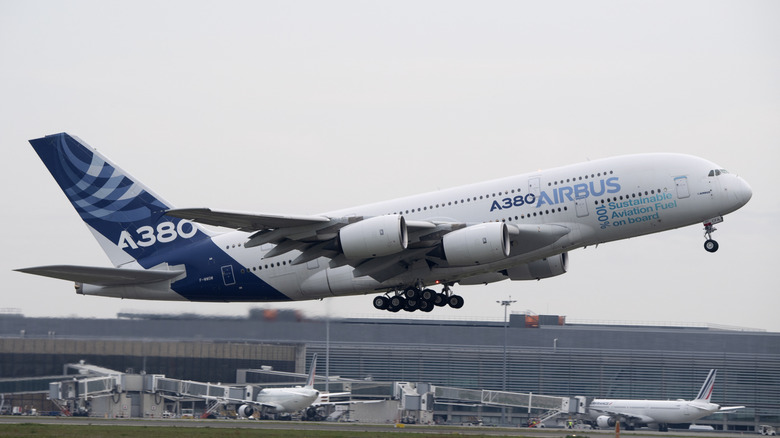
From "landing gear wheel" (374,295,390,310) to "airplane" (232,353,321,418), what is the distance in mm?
16030

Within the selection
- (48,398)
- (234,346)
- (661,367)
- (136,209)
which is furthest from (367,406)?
(661,367)

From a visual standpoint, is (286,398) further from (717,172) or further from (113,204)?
(717,172)

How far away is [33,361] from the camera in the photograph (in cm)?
4959

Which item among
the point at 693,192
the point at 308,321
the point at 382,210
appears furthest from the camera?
the point at 308,321

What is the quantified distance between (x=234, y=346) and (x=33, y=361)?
10128 millimetres

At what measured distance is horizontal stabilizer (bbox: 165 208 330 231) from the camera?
32.2m

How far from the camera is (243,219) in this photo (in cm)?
Answer: 3359

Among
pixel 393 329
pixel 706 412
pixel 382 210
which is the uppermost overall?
pixel 382 210

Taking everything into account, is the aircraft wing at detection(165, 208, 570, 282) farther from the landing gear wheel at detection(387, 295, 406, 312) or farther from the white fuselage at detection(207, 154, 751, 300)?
the landing gear wheel at detection(387, 295, 406, 312)

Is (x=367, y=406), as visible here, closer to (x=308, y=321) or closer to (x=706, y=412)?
(x=308, y=321)

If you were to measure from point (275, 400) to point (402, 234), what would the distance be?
22222 mm

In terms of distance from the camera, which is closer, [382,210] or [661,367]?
[382,210]

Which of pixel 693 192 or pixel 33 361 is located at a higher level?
pixel 693 192

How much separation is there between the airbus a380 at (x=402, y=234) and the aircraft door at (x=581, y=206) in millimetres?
51
